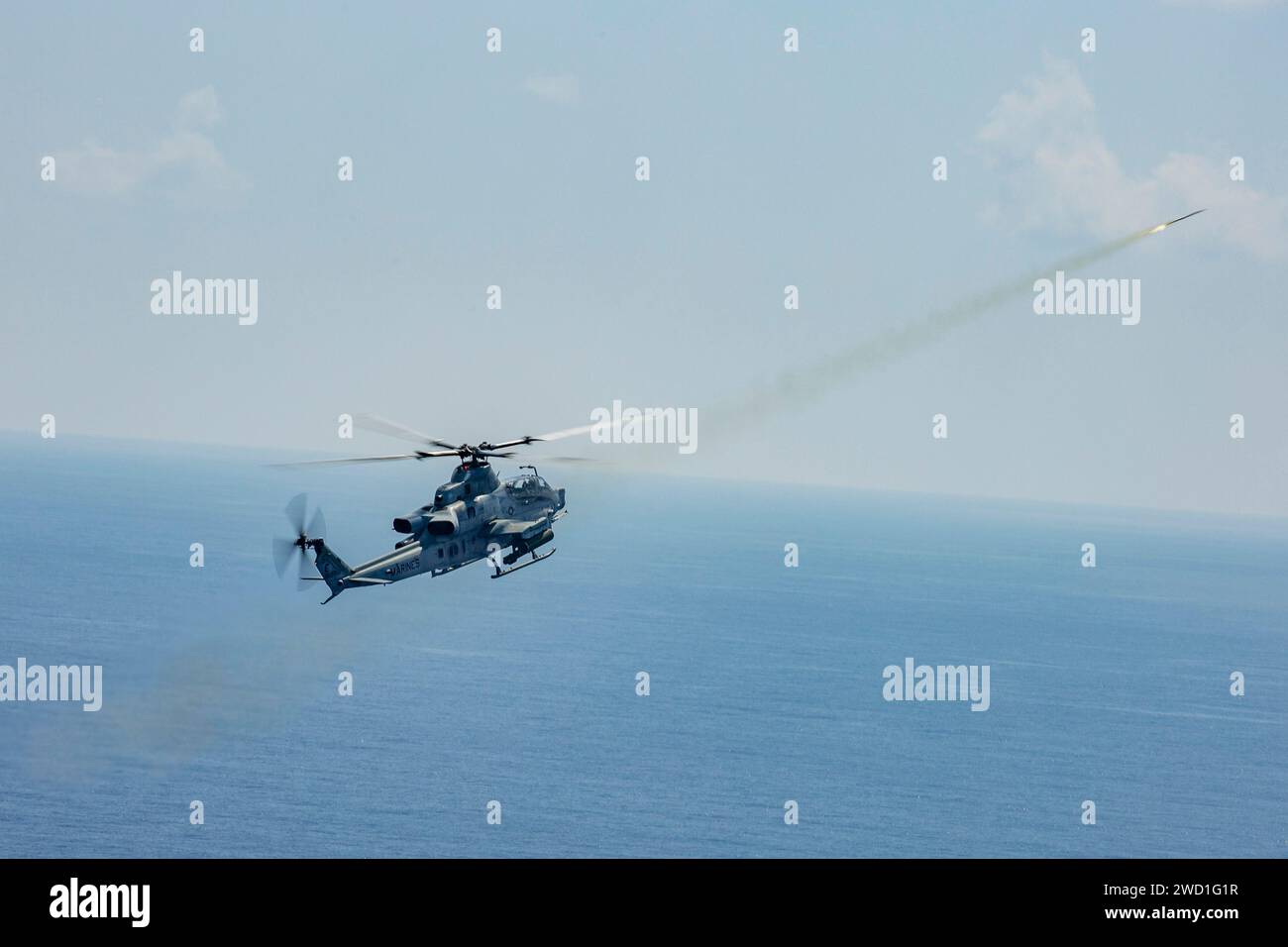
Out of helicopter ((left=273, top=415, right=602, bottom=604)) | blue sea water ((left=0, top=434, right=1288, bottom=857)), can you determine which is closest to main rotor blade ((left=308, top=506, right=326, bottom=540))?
helicopter ((left=273, top=415, right=602, bottom=604))

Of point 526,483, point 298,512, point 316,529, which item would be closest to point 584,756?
point 526,483

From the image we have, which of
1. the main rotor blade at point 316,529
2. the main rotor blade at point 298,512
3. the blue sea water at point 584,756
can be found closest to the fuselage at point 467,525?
the main rotor blade at point 316,529

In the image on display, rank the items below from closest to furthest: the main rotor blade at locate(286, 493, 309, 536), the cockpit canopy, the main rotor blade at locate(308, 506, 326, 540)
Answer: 1. the main rotor blade at locate(286, 493, 309, 536)
2. the main rotor blade at locate(308, 506, 326, 540)
3. the cockpit canopy

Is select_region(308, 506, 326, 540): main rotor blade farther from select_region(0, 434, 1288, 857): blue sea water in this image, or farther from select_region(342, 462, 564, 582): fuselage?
select_region(0, 434, 1288, 857): blue sea water

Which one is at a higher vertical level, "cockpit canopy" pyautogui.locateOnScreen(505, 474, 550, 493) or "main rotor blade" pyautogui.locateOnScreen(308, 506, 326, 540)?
"cockpit canopy" pyautogui.locateOnScreen(505, 474, 550, 493)

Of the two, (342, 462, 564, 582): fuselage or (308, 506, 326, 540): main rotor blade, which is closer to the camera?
(342, 462, 564, 582): fuselage

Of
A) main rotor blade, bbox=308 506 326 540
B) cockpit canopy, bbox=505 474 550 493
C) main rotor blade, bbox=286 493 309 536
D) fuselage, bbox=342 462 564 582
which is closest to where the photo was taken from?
main rotor blade, bbox=286 493 309 536

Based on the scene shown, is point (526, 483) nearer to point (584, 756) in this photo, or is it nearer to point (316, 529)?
point (316, 529)

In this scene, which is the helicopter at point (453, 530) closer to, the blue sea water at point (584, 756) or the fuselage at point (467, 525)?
the fuselage at point (467, 525)
